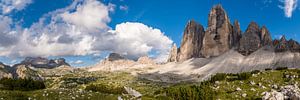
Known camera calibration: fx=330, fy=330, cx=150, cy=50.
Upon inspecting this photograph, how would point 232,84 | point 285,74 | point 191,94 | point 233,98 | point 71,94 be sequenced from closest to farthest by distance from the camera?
point 191,94 → point 71,94 → point 233,98 → point 232,84 → point 285,74

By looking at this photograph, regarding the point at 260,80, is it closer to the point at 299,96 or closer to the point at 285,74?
the point at 285,74

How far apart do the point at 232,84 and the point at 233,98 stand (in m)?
19.4

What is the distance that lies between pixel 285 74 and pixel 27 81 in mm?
82358

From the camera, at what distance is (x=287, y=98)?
60969mm

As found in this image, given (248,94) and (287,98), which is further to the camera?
(248,94)

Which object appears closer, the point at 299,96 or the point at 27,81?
the point at 299,96

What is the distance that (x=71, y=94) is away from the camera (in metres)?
56.7

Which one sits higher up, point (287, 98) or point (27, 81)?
point (27, 81)

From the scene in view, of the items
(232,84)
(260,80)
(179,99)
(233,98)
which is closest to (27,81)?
(179,99)

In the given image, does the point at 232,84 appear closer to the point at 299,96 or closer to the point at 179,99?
the point at 299,96

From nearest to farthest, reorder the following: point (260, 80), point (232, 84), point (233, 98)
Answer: point (233, 98)
point (232, 84)
point (260, 80)

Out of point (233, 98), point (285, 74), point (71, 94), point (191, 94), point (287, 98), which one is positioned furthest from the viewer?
point (285, 74)

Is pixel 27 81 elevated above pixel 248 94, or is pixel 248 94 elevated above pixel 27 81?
pixel 27 81

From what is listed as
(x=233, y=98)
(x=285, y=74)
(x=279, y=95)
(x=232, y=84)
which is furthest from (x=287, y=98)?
(x=285, y=74)
